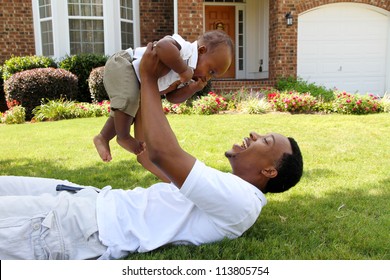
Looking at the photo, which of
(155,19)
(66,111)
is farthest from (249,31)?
(66,111)

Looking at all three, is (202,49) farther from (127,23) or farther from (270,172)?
(127,23)

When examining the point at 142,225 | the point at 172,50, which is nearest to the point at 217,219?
the point at 142,225

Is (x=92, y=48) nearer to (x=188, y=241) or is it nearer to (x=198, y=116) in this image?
(x=198, y=116)

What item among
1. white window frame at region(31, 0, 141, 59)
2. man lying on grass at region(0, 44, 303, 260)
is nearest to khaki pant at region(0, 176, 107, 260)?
man lying on grass at region(0, 44, 303, 260)

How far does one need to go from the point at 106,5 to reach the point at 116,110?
33.0 feet

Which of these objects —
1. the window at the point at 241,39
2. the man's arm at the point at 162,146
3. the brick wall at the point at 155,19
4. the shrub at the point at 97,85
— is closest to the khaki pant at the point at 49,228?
the man's arm at the point at 162,146

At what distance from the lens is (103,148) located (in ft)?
10.3

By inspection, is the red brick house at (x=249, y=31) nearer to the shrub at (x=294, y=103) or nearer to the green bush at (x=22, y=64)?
the green bush at (x=22, y=64)

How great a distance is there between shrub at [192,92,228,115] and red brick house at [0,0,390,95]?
8.86 ft

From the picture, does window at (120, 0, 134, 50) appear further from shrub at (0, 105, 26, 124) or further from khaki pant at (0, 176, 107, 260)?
khaki pant at (0, 176, 107, 260)

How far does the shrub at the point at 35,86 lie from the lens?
403 inches

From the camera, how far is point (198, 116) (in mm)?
9148

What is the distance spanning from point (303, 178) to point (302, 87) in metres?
8.07

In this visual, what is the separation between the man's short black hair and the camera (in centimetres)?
241
